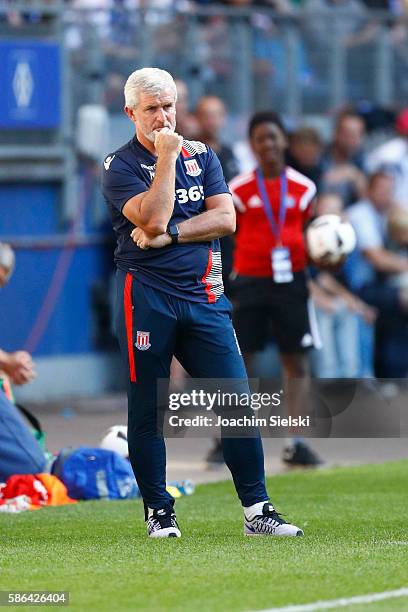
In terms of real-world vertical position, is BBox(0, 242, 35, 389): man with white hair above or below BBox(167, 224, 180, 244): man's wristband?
below

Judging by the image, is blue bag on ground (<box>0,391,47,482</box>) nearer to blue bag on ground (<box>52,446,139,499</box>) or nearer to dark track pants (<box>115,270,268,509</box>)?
blue bag on ground (<box>52,446,139,499</box>)

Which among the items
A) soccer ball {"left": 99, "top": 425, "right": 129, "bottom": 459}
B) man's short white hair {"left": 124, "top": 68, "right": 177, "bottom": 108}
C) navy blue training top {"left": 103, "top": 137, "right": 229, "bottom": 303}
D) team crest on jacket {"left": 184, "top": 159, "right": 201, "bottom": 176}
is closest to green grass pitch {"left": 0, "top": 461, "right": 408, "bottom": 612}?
soccer ball {"left": 99, "top": 425, "right": 129, "bottom": 459}

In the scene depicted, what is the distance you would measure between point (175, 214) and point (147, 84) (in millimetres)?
632

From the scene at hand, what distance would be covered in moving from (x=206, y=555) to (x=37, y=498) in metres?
2.75

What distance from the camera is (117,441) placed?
35.0ft

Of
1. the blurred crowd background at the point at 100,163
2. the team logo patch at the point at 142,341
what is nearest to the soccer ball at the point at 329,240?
the blurred crowd background at the point at 100,163

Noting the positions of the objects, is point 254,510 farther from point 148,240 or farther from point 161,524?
point 148,240

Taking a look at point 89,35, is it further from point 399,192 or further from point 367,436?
point 367,436

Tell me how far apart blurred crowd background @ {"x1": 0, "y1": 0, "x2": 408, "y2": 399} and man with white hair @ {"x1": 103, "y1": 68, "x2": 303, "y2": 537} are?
6.90 meters

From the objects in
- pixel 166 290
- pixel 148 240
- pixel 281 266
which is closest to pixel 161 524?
pixel 166 290

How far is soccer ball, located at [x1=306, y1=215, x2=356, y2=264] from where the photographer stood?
11.3 m

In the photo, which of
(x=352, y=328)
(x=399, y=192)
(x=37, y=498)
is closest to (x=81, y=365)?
(x=352, y=328)

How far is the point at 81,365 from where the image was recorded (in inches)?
638

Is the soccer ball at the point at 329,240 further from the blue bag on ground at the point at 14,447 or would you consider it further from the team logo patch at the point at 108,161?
the team logo patch at the point at 108,161
